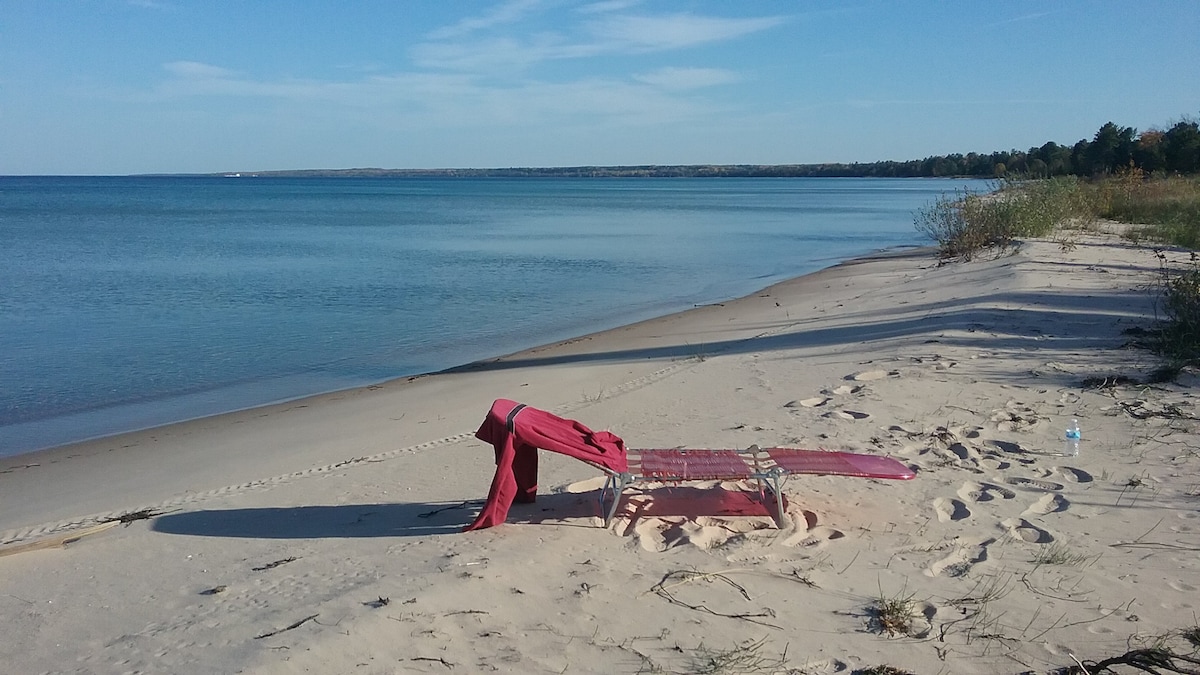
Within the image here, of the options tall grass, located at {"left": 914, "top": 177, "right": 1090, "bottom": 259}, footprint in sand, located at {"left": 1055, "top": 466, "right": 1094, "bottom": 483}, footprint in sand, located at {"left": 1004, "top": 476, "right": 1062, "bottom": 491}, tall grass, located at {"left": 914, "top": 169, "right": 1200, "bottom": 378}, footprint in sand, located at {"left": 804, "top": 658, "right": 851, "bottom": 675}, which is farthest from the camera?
tall grass, located at {"left": 914, "top": 177, "right": 1090, "bottom": 259}

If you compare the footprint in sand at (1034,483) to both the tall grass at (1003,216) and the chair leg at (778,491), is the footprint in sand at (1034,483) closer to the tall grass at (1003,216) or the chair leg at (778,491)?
the chair leg at (778,491)

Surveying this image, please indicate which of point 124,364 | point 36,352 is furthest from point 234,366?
point 36,352

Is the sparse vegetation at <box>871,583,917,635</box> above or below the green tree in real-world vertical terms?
below

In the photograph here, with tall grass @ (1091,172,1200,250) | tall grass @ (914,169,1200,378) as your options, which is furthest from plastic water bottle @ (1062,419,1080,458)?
tall grass @ (1091,172,1200,250)

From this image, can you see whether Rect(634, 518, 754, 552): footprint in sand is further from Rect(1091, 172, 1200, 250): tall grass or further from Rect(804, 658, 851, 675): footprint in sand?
Rect(1091, 172, 1200, 250): tall grass

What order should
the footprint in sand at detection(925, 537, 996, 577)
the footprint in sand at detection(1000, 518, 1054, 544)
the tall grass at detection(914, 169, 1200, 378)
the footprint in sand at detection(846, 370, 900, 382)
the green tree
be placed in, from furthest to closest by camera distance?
the green tree
the tall grass at detection(914, 169, 1200, 378)
the footprint in sand at detection(846, 370, 900, 382)
the footprint in sand at detection(1000, 518, 1054, 544)
the footprint in sand at detection(925, 537, 996, 577)

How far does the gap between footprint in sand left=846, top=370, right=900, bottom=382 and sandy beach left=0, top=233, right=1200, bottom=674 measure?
0.06 meters

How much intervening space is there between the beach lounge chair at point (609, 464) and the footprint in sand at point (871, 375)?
305 cm

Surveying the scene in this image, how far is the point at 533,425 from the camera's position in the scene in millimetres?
4824

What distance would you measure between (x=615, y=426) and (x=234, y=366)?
6.51 meters

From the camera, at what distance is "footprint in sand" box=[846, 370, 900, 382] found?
8.09 meters

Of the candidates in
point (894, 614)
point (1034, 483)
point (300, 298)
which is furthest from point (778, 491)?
point (300, 298)

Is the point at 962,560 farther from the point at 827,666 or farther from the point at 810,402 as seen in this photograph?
the point at 810,402

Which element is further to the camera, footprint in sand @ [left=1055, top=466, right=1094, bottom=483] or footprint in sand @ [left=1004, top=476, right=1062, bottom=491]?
footprint in sand @ [left=1055, top=466, right=1094, bottom=483]
